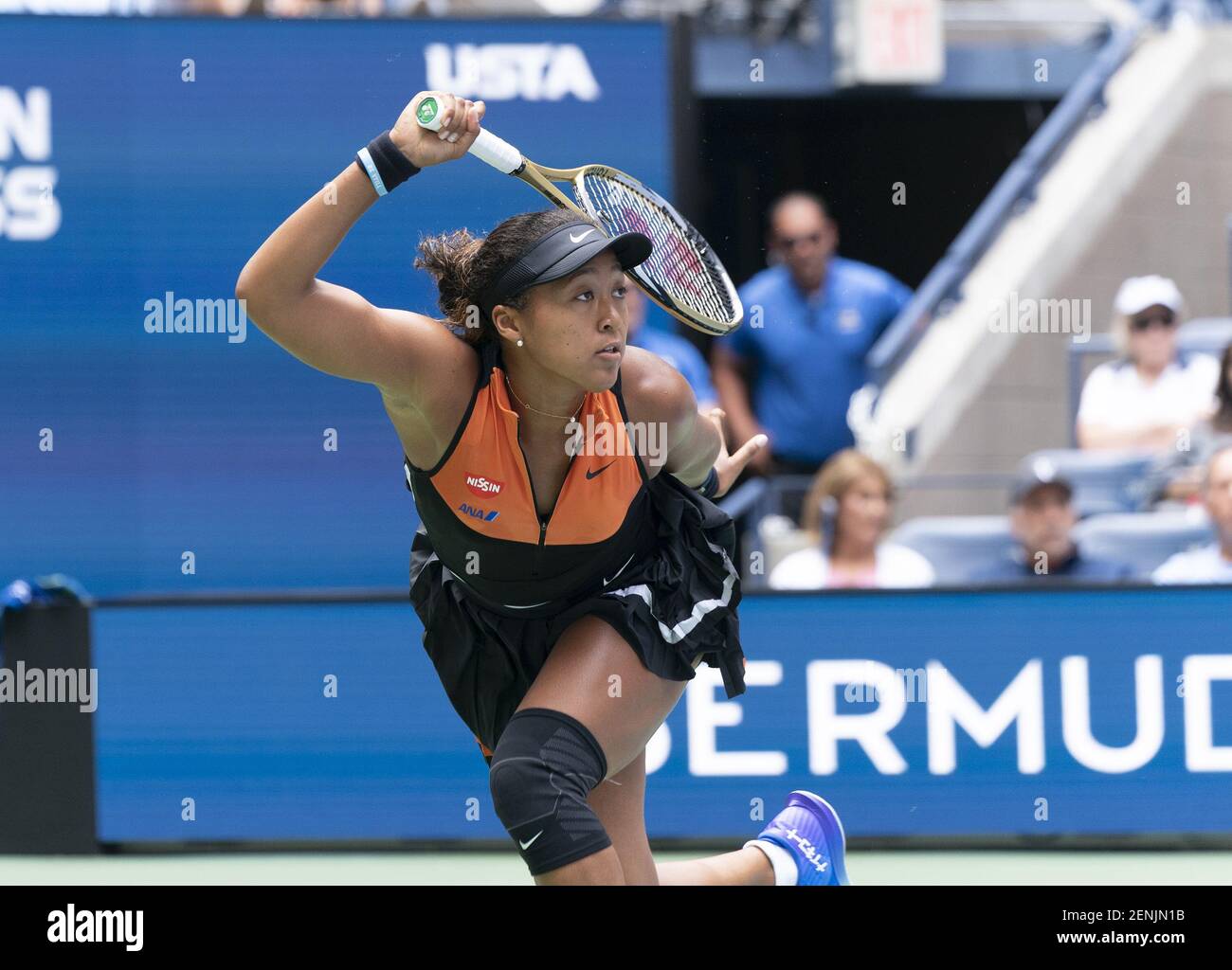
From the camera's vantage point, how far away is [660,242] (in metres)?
4.11

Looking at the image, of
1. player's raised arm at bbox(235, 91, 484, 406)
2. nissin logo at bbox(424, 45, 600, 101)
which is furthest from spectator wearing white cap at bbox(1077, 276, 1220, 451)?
player's raised arm at bbox(235, 91, 484, 406)

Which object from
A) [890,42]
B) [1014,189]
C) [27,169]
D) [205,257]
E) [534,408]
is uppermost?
[890,42]

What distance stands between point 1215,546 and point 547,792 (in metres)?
3.33

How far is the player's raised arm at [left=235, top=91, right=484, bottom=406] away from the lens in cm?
326

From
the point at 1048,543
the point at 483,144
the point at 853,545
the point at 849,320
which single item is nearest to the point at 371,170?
the point at 483,144

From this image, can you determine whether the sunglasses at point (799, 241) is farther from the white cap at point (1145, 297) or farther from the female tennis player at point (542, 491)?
the female tennis player at point (542, 491)

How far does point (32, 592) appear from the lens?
239 inches

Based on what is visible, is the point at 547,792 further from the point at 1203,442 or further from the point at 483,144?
the point at 1203,442

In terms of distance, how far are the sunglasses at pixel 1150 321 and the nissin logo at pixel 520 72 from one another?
2.14 metres

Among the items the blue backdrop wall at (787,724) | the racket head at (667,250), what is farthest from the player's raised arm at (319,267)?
the blue backdrop wall at (787,724)

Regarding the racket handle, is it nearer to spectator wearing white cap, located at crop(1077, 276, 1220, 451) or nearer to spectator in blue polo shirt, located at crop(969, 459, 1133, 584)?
spectator in blue polo shirt, located at crop(969, 459, 1133, 584)
